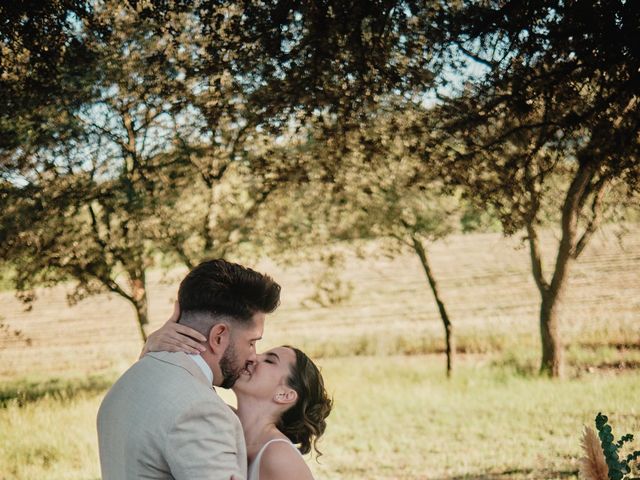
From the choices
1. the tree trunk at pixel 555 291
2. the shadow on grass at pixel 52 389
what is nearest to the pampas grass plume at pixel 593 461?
the tree trunk at pixel 555 291

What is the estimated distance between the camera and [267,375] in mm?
3633

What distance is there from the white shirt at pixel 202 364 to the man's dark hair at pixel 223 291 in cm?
23

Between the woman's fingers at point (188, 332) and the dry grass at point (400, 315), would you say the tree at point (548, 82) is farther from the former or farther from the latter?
the dry grass at point (400, 315)

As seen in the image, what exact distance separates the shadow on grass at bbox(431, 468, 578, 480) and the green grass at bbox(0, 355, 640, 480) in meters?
0.01

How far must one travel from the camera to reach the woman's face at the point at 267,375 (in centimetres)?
358

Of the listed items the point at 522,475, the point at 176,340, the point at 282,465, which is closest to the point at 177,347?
the point at 176,340

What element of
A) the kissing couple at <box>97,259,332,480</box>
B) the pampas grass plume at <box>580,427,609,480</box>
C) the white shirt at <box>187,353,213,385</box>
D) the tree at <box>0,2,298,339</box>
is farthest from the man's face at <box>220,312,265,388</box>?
the tree at <box>0,2,298,339</box>

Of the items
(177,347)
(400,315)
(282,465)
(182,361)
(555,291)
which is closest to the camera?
(182,361)

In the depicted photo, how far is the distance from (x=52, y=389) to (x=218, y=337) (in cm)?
1377

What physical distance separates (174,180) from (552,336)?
7.98 metres

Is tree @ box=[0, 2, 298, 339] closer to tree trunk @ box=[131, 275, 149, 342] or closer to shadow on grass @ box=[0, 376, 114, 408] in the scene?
tree trunk @ box=[131, 275, 149, 342]

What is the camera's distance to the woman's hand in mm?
2598

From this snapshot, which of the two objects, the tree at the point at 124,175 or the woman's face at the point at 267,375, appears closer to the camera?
the woman's face at the point at 267,375

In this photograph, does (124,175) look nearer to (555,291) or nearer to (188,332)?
(188,332)
